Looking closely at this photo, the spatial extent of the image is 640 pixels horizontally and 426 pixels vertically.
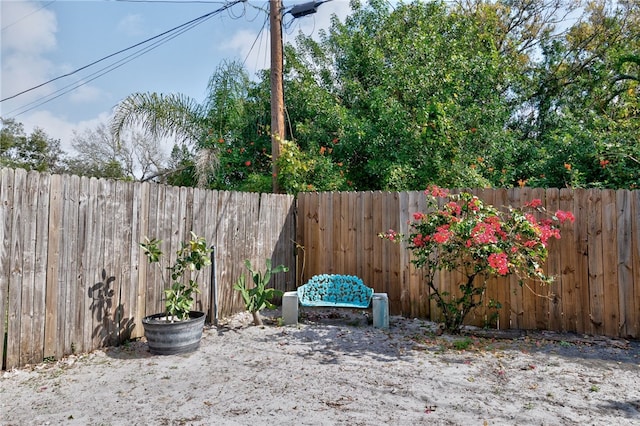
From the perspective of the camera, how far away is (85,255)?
3764 mm

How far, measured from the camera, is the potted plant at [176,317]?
3859mm

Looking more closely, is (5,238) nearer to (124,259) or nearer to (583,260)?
(124,259)

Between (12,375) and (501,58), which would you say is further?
(501,58)

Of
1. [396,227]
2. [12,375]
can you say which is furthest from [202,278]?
[396,227]

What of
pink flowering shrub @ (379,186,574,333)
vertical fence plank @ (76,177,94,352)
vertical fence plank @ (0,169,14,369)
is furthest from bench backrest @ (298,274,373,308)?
vertical fence plank @ (0,169,14,369)

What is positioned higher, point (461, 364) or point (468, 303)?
point (468, 303)

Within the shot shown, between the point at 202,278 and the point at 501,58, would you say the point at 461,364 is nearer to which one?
the point at 202,278

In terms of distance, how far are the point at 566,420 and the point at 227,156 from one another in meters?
7.14

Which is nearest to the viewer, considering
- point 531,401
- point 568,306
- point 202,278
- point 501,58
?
point 531,401

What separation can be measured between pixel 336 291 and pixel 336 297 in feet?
0.26

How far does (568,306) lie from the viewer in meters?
4.53

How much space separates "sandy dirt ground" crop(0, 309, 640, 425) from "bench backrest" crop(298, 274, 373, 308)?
582 millimetres

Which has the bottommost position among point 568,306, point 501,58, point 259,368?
point 259,368

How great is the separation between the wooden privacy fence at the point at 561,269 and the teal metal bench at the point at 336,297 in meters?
0.41
